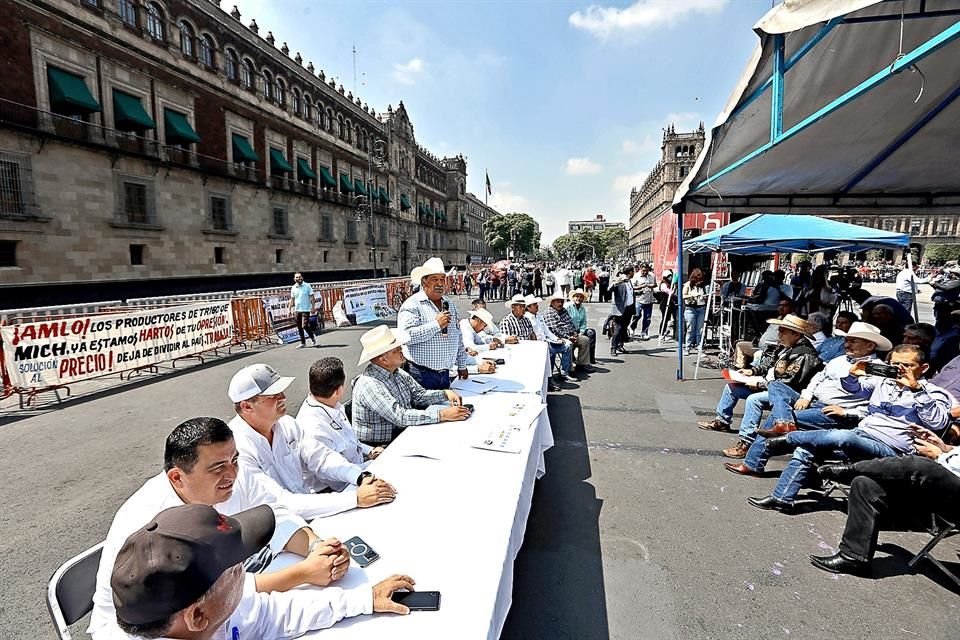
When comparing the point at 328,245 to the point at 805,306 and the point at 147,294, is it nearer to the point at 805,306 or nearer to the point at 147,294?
the point at 147,294

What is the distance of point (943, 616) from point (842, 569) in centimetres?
49

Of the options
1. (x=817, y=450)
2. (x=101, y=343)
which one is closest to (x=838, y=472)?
(x=817, y=450)

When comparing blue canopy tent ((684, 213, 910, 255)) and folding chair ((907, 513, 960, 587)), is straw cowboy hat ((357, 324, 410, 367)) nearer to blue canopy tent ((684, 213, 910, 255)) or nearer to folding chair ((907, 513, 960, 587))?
folding chair ((907, 513, 960, 587))

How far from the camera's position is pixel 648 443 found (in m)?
5.30

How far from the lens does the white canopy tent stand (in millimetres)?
3553

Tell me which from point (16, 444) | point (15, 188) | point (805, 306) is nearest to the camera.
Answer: point (16, 444)

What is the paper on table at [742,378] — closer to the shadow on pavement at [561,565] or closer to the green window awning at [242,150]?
the shadow on pavement at [561,565]

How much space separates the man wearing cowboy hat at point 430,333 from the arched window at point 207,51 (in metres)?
26.8

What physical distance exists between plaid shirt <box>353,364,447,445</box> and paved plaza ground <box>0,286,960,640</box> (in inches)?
52.6

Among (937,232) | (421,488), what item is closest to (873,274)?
(937,232)

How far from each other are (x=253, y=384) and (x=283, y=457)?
571 mm

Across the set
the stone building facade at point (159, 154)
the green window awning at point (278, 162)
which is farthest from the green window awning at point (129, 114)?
the green window awning at point (278, 162)

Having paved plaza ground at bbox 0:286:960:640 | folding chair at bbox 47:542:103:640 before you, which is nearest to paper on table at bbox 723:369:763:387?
paved plaza ground at bbox 0:286:960:640

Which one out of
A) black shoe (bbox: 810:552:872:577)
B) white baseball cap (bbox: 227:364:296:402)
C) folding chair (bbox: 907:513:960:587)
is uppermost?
white baseball cap (bbox: 227:364:296:402)
